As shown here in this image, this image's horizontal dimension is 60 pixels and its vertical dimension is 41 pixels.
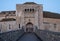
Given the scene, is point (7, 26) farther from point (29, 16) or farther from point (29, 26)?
point (29, 16)

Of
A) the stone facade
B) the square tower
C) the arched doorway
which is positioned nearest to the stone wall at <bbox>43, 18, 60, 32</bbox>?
the stone facade

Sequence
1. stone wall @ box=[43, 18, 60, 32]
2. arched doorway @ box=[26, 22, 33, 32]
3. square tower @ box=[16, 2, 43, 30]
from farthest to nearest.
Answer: stone wall @ box=[43, 18, 60, 32], arched doorway @ box=[26, 22, 33, 32], square tower @ box=[16, 2, 43, 30]

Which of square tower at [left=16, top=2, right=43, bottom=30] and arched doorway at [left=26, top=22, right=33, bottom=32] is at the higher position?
square tower at [left=16, top=2, right=43, bottom=30]

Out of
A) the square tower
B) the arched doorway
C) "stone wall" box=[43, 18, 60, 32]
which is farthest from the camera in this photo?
"stone wall" box=[43, 18, 60, 32]

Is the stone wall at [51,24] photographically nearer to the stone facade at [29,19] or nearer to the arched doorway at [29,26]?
the stone facade at [29,19]

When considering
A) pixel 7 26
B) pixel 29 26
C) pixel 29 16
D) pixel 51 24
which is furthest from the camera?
pixel 51 24

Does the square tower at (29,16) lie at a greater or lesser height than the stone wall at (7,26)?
greater

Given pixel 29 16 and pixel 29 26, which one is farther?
pixel 29 26

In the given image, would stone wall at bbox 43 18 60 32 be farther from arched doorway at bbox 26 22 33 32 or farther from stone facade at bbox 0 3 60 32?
arched doorway at bbox 26 22 33 32

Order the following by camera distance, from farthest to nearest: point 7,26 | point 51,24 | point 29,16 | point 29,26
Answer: point 51,24, point 7,26, point 29,26, point 29,16

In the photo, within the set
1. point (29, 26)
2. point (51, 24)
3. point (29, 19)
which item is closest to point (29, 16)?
point (29, 19)

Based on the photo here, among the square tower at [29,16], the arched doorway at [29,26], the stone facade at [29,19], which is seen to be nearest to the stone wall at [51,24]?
the stone facade at [29,19]

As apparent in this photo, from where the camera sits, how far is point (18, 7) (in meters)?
39.5

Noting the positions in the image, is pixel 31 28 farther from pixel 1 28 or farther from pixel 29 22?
pixel 1 28
